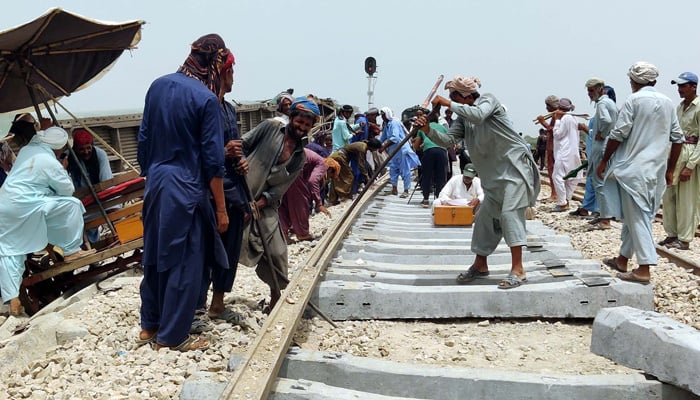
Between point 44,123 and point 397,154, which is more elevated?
point 44,123

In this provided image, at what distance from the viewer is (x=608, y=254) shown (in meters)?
5.75

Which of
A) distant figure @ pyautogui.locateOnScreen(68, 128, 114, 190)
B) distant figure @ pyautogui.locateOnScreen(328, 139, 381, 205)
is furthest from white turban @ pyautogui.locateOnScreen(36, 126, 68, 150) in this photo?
distant figure @ pyautogui.locateOnScreen(328, 139, 381, 205)

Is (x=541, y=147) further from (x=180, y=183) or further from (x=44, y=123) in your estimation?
(x=180, y=183)

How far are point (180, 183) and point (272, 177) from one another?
108 centimetres

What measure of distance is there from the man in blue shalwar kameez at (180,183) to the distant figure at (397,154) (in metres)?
6.90

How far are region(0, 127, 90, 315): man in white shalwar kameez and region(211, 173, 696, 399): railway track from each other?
235cm

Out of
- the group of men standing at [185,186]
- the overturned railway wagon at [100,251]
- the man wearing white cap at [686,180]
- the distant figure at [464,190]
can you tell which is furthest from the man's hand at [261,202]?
the man wearing white cap at [686,180]

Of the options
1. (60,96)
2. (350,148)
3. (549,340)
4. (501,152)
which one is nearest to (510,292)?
(549,340)

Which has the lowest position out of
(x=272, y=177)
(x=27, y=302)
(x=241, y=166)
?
(x=27, y=302)

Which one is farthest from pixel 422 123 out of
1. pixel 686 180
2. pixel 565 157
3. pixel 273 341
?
pixel 565 157

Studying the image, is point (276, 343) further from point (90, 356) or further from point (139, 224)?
point (139, 224)

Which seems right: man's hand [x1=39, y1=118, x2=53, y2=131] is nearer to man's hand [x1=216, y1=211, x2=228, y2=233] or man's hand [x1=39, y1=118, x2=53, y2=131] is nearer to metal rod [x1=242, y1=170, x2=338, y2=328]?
metal rod [x1=242, y1=170, x2=338, y2=328]

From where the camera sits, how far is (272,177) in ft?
13.6

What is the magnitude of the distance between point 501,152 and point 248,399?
9.21 ft
